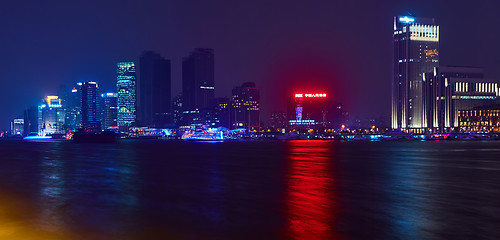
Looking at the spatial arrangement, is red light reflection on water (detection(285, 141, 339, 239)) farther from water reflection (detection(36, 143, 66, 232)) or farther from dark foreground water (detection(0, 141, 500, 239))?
water reflection (detection(36, 143, 66, 232))

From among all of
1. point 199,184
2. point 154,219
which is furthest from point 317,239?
point 199,184

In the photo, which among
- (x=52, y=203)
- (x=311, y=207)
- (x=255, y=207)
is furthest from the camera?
(x=52, y=203)

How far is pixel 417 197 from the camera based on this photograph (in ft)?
88.5

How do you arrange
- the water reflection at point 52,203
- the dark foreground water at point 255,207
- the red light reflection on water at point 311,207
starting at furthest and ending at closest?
the water reflection at point 52,203 → the dark foreground water at point 255,207 → the red light reflection on water at point 311,207

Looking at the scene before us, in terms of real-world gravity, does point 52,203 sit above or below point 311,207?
below

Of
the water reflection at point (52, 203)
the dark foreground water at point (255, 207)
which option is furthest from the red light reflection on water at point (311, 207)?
the water reflection at point (52, 203)

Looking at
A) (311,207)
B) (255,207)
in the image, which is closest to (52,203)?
(255,207)

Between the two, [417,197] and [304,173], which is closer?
[417,197]

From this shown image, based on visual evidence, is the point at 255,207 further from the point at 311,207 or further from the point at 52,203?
the point at 52,203

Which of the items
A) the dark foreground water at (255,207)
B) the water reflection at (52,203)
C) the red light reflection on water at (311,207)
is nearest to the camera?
the red light reflection on water at (311,207)

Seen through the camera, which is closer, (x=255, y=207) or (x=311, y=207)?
(x=311, y=207)

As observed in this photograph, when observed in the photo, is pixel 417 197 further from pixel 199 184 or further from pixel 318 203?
pixel 199 184

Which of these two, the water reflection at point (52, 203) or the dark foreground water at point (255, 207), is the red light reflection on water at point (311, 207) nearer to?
the dark foreground water at point (255, 207)

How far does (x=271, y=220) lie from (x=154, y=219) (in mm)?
4973
